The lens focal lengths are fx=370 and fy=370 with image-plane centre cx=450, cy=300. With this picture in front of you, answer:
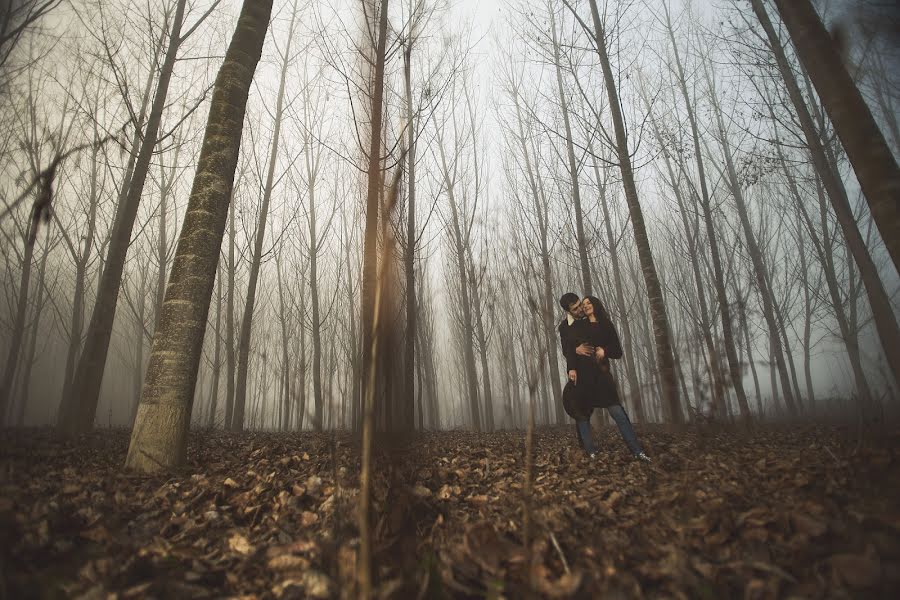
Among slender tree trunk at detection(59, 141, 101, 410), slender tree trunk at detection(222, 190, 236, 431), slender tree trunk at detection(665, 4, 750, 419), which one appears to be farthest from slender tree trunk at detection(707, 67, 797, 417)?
slender tree trunk at detection(59, 141, 101, 410)

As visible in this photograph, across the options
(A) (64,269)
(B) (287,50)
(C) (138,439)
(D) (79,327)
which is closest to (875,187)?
(C) (138,439)

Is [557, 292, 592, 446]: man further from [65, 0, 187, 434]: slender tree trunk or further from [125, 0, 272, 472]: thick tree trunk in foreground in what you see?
[65, 0, 187, 434]: slender tree trunk

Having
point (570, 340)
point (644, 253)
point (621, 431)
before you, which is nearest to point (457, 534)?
point (621, 431)

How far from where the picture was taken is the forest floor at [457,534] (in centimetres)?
118

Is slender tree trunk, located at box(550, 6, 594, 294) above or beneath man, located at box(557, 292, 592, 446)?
above

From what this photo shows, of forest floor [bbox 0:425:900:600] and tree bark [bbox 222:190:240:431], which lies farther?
tree bark [bbox 222:190:240:431]

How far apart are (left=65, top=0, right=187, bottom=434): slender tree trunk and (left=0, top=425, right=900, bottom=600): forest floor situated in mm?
2580

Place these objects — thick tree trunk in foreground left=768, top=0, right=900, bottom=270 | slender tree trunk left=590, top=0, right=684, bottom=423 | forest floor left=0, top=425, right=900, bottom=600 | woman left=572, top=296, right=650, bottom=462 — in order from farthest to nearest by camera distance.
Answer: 1. slender tree trunk left=590, top=0, right=684, bottom=423
2. woman left=572, top=296, right=650, bottom=462
3. thick tree trunk in foreground left=768, top=0, right=900, bottom=270
4. forest floor left=0, top=425, right=900, bottom=600

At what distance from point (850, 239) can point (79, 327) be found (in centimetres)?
1666

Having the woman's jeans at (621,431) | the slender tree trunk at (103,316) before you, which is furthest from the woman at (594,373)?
the slender tree trunk at (103,316)

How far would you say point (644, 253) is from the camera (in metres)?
6.00

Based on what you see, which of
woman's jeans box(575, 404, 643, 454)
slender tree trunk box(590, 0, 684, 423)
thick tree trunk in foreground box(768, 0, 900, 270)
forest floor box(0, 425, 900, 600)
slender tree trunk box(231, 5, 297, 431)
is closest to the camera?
forest floor box(0, 425, 900, 600)

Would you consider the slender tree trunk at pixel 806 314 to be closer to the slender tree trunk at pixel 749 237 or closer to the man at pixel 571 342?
the slender tree trunk at pixel 749 237

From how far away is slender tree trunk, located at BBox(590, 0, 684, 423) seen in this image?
5324mm
